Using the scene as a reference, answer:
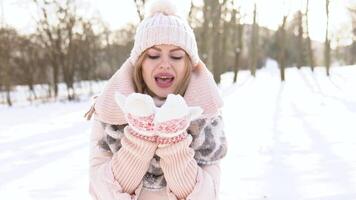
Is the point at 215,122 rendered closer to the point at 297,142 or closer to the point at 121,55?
the point at 297,142

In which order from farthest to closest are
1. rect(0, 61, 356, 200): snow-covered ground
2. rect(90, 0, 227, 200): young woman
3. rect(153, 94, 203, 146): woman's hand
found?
rect(0, 61, 356, 200): snow-covered ground → rect(90, 0, 227, 200): young woman → rect(153, 94, 203, 146): woman's hand

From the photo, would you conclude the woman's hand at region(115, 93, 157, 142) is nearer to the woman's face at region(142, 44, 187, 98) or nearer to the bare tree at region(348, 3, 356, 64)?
the woman's face at region(142, 44, 187, 98)

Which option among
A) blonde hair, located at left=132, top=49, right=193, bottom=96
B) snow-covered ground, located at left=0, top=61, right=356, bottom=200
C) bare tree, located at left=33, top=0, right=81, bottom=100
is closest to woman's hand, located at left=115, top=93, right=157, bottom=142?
blonde hair, located at left=132, top=49, right=193, bottom=96

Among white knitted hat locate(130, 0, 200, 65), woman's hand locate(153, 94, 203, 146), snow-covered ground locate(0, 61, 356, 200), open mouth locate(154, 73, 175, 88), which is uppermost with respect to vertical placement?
white knitted hat locate(130, 0, 200, 65)

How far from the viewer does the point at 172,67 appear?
1462 mm

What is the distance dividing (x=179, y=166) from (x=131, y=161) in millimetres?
133

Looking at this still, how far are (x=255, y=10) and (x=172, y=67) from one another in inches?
901

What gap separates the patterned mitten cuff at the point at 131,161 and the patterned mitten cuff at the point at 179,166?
1.5 inches

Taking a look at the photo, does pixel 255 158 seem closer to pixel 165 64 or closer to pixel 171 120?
pixel 165 64

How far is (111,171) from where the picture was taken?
4.63 ft

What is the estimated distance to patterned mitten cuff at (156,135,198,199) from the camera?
131 centimetres

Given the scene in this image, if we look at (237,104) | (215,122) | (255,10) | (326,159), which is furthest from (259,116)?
(255,10)

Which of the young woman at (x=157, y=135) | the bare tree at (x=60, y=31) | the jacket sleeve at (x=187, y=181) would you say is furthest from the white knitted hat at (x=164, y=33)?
the bare tree at (x=60, y=31)

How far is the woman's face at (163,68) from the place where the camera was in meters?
1.46
